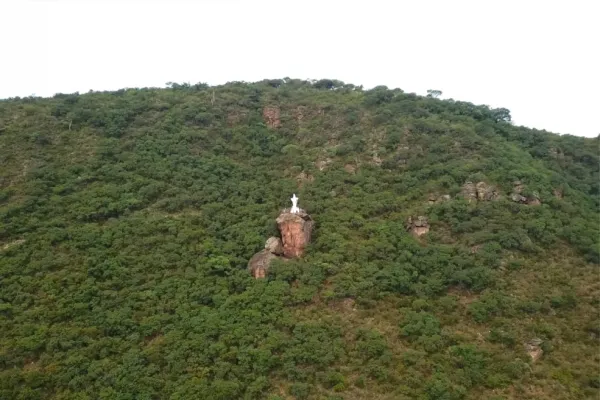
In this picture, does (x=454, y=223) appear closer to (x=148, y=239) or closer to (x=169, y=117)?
(x=148, y=239)

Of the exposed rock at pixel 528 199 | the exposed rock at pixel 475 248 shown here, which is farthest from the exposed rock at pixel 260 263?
the exposed rock at pixel 528 199

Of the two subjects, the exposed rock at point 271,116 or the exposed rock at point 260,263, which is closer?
the exposed rock at point 260,263

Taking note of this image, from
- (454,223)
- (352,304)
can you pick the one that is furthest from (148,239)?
(454,223)

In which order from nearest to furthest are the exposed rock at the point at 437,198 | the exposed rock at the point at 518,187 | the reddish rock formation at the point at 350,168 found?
the exposed rock at the point at 518,187 < the exposed rock at the point at 437,198 < the reddish rock formation at the point at 350,168

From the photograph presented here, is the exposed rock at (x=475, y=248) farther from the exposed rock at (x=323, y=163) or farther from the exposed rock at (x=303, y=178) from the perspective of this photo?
the exposed rock at (x=323, y=163)

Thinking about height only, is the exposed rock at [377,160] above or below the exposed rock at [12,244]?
above

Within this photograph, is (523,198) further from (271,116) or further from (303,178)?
(271,116)

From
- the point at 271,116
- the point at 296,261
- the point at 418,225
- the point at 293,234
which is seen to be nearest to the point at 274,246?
the point at 293,234
